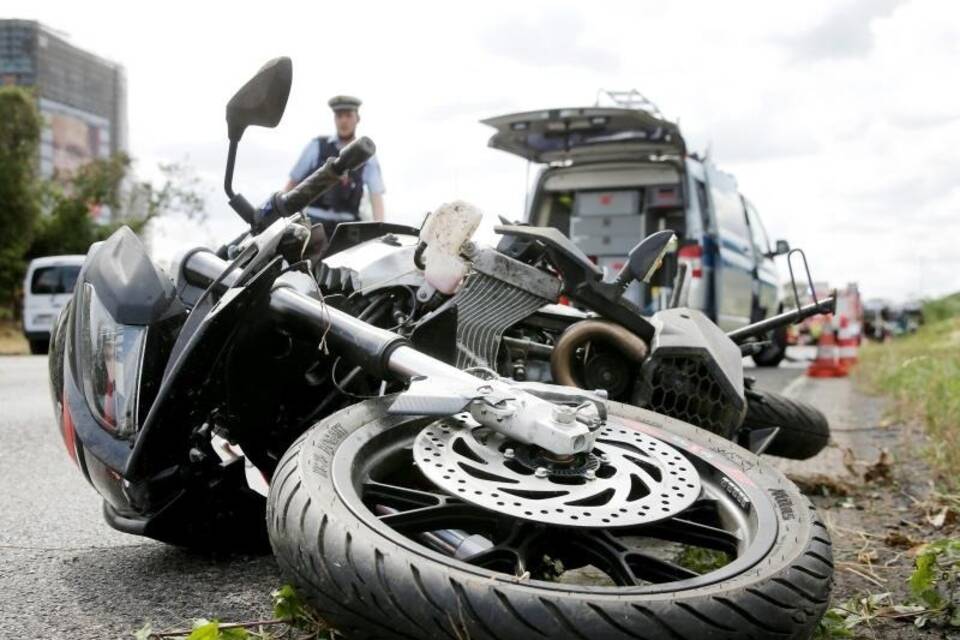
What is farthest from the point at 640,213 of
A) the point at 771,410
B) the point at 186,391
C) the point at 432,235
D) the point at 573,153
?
the point at 186,391

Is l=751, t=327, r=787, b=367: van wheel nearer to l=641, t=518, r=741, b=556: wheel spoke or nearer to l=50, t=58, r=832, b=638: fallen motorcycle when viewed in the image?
l=50, t=58, r=832, b=638: fallen motorcycle

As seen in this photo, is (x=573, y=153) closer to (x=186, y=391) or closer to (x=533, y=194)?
(x=533, y=194)

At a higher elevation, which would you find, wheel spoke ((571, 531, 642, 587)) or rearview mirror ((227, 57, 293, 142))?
rearview mirror ((227, 57, 293, 142))

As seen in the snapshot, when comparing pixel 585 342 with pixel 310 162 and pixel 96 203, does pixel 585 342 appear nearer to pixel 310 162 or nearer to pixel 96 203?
pixel 310 162

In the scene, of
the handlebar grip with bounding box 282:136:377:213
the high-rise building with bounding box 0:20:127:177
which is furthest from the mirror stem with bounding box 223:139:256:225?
the high-rise building with bounding box 0:20:127:177

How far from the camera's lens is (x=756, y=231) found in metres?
12.0

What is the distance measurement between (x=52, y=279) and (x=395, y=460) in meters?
18.4

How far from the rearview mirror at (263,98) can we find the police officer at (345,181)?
2.10 meters

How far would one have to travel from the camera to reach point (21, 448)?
16.2 ft

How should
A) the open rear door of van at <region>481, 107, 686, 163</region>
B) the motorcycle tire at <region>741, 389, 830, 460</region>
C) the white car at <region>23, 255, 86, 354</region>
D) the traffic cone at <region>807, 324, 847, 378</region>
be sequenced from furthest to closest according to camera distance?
the white car at <region>23, 255, 86, 354</region> → the traffic cone at <region>807, 324, 847, 378</region> → the open rear door of van at <region>481, 107, 686, 163</region> → the motorcycle tire at <region>741, 389, 830, 460</region>

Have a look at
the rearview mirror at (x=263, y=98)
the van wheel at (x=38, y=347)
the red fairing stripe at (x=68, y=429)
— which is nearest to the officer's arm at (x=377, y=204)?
the rearview mirror at (x=263, y=98)

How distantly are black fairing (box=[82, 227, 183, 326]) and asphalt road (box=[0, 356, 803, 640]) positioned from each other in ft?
2.14

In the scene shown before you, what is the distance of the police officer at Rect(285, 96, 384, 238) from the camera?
16.4ft

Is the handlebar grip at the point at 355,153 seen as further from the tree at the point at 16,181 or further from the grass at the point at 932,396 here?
the tree at the point at 16,181
